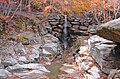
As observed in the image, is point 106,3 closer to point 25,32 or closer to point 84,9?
point 84,9

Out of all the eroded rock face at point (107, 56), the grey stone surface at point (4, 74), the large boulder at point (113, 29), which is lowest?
the grey stone surface at point (4, 74)

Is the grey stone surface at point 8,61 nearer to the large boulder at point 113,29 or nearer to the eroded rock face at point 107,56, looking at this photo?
the eroded rock face at point 107,56

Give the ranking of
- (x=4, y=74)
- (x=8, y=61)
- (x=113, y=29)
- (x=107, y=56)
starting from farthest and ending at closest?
(x=8, y=61)
(x=107, y=56)
(x=4, y=74)
(x=113, y=29)

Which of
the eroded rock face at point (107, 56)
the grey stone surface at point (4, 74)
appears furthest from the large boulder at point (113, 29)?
the grey stone surface at point (4, 74)

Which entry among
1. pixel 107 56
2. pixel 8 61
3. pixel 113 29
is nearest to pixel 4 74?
Answer: pixel 8 61

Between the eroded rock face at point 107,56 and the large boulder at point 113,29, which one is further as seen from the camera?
the eroded rock face at point 107,56

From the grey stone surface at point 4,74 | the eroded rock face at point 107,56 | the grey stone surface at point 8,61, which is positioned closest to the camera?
the grey stone surface at point 4,74

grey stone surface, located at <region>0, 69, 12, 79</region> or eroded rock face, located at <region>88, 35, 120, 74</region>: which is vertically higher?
eroded rock face, located at <region>88, 35, 120, 74</region>

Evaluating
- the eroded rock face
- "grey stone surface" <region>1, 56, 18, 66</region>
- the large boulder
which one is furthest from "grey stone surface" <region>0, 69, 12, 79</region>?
the large boulder

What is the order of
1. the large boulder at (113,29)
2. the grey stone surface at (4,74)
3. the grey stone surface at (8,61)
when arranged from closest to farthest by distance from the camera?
the large boulder at (113,29) < the grey stone surface at (4,74) < the grey stone surface at (8,61)

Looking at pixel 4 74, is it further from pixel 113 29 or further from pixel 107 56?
pixel 113 29

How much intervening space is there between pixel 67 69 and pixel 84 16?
625cm

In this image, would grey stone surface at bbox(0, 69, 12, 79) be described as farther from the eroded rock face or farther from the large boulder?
the large boulder

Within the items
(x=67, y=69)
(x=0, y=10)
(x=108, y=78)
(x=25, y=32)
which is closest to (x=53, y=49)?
(x=25, y=32)
